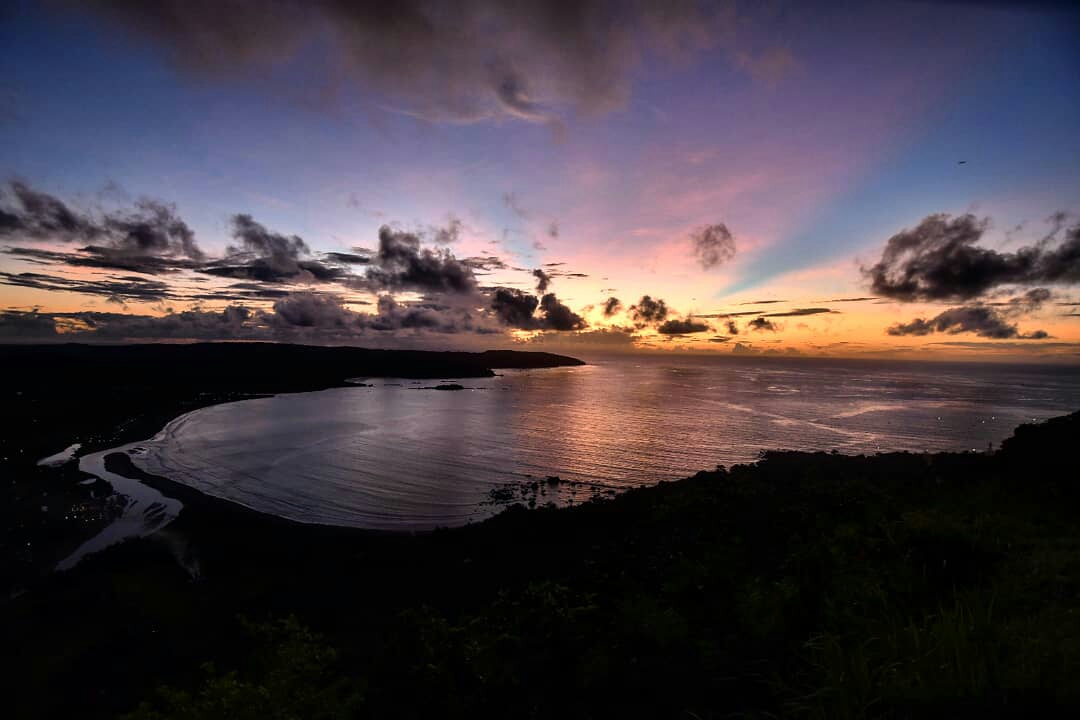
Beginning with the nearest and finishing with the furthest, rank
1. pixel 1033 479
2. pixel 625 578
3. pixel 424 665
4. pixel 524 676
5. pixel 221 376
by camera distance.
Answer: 1. pixel 524 676
2. pixel 424 665
3. pixel 625 578
4. pixel 1033 479
5. pixel 221 376

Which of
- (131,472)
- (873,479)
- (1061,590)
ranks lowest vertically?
(131,472)

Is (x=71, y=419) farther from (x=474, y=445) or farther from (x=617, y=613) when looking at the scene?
(x=617, y=613)

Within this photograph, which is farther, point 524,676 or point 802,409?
point 802,409

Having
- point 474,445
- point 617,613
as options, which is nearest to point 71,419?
point 474,445

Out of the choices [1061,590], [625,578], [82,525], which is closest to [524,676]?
[625,578]

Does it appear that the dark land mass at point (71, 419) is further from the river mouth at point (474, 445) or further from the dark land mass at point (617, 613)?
the dark land mass at point (617, 613)

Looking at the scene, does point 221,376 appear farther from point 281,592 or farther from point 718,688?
point 718,688
